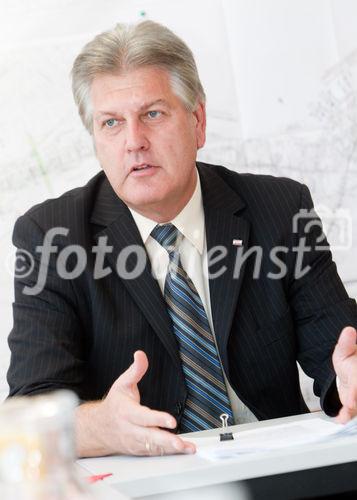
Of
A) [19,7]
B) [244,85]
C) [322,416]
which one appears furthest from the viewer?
[244,85]

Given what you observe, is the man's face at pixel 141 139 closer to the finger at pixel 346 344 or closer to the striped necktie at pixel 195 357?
the striped necktie at pixel 195 357

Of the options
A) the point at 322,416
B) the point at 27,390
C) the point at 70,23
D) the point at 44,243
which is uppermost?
the point at 70,23

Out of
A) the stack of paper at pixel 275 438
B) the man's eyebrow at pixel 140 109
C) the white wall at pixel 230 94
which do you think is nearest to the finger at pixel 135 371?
the stack of paper at pixel 275 438

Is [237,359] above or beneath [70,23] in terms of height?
beneath

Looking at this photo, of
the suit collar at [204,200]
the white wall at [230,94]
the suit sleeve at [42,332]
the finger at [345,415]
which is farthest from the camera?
the white wall at [230,94]

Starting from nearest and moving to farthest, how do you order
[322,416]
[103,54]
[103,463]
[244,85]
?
[103,463] → [322,416] → [103,54] → [244,85]

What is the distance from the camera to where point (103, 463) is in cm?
170

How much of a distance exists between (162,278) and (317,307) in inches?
16.6

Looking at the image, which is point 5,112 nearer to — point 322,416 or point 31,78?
point 31,78

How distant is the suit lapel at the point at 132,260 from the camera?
7.18ft

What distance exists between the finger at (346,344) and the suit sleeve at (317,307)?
31 cm

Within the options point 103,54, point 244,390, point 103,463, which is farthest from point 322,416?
point 103,54

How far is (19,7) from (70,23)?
191mm

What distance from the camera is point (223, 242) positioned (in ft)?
7.79
